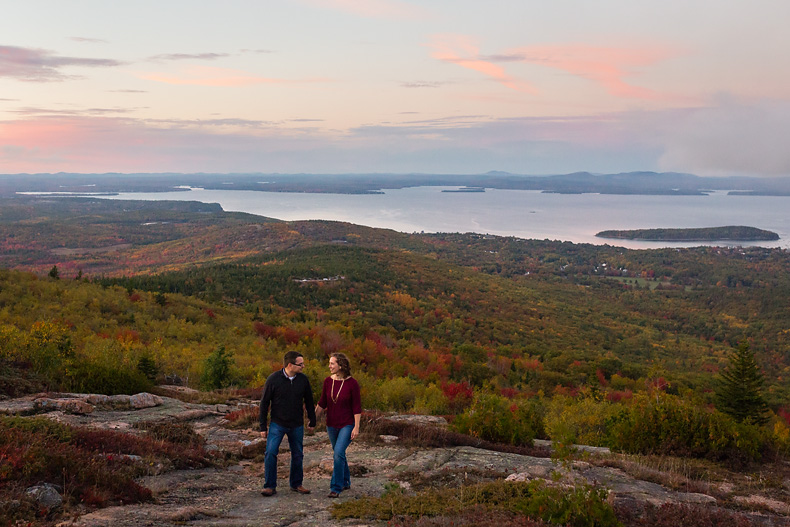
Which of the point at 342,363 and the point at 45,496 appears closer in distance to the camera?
the point at 45,496

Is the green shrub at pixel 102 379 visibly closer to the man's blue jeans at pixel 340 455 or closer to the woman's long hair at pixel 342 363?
the man's blue jeans at pixel 340 455

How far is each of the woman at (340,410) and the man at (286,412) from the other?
0.34 metres

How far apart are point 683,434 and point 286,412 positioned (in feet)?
28.2

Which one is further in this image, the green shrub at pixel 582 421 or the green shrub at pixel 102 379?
the green shrub at pixel 102 379

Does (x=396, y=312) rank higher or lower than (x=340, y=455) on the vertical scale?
lower

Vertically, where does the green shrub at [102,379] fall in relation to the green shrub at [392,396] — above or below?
above

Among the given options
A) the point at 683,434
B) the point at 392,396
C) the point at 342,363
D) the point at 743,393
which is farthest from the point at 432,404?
the point at 743,393

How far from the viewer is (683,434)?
10.7 meters

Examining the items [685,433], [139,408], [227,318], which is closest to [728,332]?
[227,318]

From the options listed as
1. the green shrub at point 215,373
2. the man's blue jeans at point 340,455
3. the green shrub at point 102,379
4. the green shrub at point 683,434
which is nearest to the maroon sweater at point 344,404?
the man's blue jeans at point 340,455

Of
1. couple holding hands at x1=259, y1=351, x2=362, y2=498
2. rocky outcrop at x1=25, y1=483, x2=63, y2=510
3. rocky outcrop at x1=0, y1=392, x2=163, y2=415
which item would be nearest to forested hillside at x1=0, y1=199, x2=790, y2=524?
rocky outcrop at x1=0, y1=392, x2=163, y2=415

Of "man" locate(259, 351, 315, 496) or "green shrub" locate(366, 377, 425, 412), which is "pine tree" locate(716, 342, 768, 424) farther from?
"man" locate(259, 351, 315, 496)

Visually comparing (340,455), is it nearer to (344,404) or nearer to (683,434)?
(344,404)

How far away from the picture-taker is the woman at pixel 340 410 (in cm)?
748
